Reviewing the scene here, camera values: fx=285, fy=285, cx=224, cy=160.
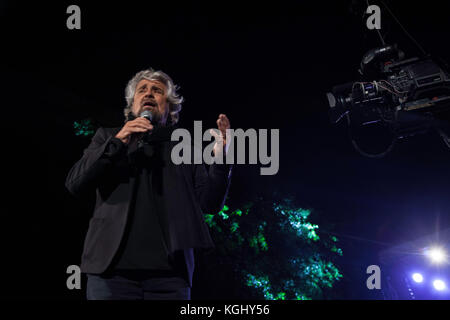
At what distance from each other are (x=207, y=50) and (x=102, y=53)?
147cm

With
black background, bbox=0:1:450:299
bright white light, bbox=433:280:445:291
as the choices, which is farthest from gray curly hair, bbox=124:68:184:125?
bright white light, bbox=433:280:445:291

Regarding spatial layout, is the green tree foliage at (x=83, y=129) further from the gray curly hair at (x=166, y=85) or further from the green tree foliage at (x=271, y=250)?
the green tree foliage at (x=271, y=250)

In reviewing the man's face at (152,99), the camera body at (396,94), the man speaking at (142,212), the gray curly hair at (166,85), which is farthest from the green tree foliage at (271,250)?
the man speaking at (142,212)

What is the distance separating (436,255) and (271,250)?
425 centimetres

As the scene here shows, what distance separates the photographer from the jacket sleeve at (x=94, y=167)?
120 centimetres

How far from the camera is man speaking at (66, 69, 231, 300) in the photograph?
3.67 feet

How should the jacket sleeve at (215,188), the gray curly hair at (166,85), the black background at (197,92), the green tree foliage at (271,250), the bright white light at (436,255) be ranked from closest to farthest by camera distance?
the jacket sleeve at (215,188), the gray curly hair at (166,85), the black background at (197,92), the green tree foliage at (271,250), the bright white light at (436,255)

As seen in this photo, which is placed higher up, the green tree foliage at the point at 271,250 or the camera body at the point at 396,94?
the camera body at the point at 396,94

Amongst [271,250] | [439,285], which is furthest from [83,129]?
[439,285]

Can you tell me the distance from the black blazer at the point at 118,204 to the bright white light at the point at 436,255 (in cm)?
714

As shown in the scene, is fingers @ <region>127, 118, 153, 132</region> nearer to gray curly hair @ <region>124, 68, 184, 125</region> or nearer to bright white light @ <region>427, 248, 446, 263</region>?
gray curly hair @ <region>124, 68, 184, 125</region>

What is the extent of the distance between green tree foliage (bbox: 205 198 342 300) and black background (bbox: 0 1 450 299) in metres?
0.45

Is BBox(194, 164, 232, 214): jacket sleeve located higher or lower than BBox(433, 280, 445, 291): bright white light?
higher

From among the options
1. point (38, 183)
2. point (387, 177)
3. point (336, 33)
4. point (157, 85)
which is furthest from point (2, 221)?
point (387, 177)
